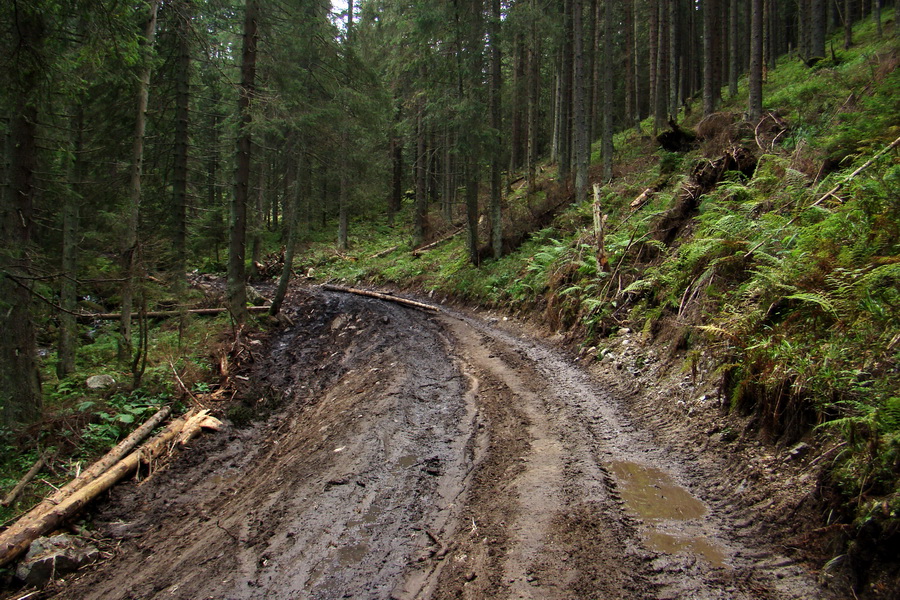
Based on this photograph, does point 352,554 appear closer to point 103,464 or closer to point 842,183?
point 103,464

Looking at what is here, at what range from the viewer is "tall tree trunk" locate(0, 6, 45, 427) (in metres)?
5.99

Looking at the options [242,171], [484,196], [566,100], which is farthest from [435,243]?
[242,171]

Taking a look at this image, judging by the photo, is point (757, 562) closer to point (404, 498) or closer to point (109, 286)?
point (404, 498)

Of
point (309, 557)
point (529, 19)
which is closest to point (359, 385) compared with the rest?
point (309, 557)

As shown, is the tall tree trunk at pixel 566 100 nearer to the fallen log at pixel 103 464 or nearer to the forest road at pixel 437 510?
the forest road at pixel 437 510

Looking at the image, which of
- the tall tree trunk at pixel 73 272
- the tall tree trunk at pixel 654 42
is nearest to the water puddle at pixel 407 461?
the tall tree trunk at pixel 73 272

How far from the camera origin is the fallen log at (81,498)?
166 inches

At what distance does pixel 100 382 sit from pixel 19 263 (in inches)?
125

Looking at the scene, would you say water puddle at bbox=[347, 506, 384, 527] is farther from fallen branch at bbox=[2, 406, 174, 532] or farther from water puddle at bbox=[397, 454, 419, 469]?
fallen branch at bbox=[2, 406, 174, 532]

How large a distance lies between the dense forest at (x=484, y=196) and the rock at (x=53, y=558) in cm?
260

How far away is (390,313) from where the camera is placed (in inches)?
555

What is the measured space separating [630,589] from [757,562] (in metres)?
0.90

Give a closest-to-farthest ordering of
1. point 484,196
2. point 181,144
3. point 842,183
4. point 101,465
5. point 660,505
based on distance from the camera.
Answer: point 660,505
point 101,465
point 842,183
point 181,144
point 484,196

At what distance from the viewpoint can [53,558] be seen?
4.14 meters
